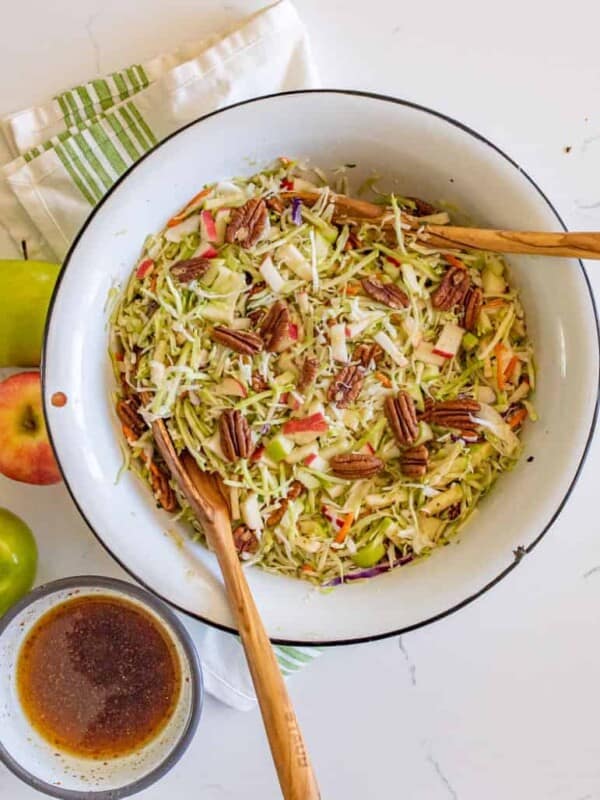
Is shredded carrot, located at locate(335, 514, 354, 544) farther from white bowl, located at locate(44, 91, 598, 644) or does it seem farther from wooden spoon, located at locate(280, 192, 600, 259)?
wooden spoon, located at locate(280, 192, 600, 259)

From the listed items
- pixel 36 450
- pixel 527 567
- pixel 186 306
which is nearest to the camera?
pixel 186 306

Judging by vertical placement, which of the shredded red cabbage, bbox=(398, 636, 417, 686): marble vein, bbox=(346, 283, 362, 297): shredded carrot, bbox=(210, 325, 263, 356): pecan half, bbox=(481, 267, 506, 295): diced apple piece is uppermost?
bbox=(481, 267, 506, 295): diced apple piece


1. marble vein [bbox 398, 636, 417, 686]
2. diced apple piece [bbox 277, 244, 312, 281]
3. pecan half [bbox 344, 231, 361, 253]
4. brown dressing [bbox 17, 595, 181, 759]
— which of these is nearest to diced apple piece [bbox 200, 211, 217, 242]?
diced apple piece [bbox 277, 244, 312, 281]

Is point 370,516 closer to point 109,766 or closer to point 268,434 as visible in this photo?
point 268,434

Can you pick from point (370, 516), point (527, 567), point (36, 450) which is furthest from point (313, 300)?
point (527, 567)

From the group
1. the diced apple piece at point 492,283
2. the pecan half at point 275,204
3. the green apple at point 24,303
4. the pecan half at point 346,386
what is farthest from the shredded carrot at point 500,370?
the green apple at point 24,303

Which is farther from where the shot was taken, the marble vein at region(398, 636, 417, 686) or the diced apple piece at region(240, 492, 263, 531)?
the marble vein at region(398, 636, 417, 686)
